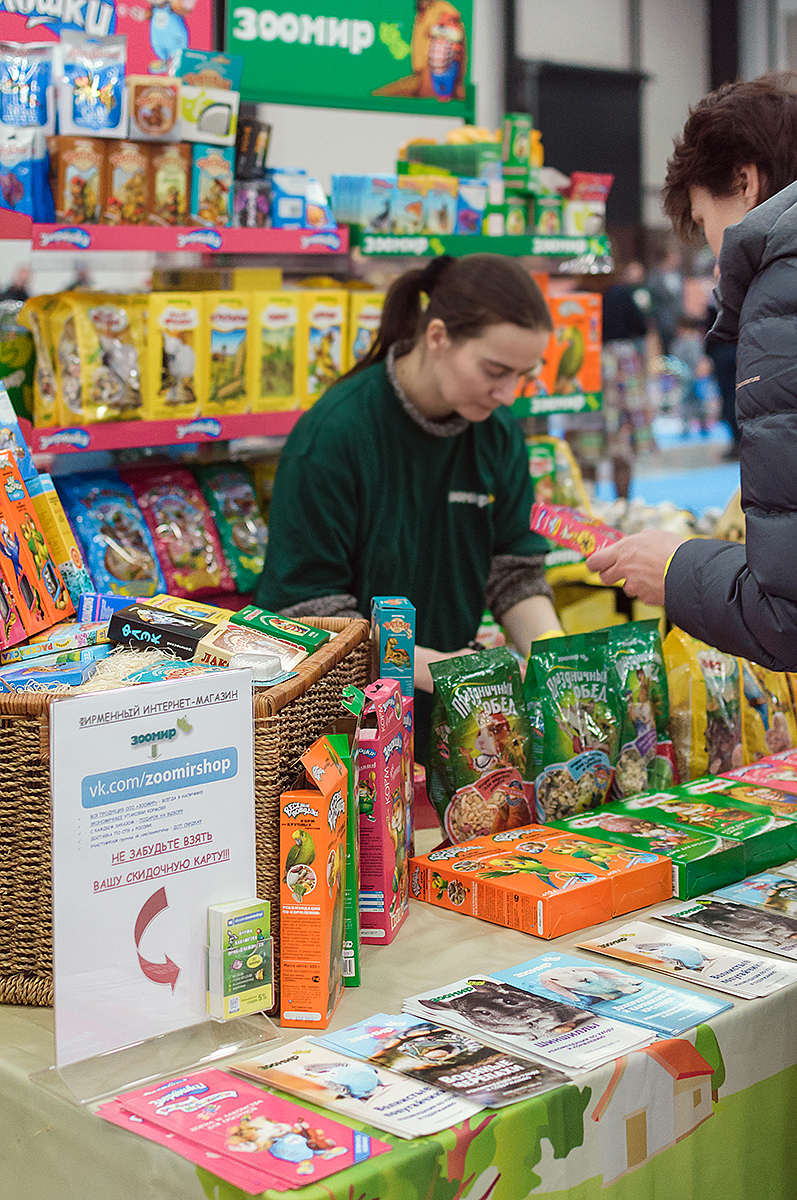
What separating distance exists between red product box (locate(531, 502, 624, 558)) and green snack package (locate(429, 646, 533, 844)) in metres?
0.22

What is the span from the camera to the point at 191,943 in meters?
1.39

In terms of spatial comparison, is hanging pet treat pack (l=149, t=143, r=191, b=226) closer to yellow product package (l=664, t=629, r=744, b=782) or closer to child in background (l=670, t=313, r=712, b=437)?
yellow product package (l=664, t=629, r=744, b=782)

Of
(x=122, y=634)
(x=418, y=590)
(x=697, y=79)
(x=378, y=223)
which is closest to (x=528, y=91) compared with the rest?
(x=697, y=79)

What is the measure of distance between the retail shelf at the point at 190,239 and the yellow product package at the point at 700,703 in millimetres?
1816

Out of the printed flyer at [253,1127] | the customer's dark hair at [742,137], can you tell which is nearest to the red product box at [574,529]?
the customer's dark hair at [742,137]

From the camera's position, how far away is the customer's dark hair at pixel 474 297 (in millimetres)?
2697

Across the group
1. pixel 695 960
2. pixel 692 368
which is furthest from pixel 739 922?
pixel 692 368

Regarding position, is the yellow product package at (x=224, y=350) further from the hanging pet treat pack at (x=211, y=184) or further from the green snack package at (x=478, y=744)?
the green snack package at (x=478, y=744)

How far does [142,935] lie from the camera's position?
4.42 ft

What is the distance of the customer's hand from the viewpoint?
1.85 metres

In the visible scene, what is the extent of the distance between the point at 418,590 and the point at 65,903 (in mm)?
1692

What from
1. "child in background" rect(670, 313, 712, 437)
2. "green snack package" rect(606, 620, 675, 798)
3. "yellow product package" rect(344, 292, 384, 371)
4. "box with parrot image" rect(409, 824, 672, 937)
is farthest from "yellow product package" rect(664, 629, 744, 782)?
"child in background" rect(670, 313, 712, 437)

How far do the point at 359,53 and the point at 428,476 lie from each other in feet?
6.28

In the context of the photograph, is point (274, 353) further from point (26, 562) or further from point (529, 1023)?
point (529, 1023)
